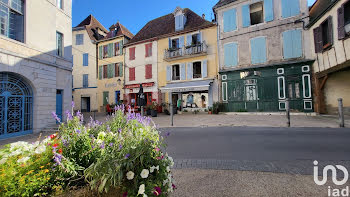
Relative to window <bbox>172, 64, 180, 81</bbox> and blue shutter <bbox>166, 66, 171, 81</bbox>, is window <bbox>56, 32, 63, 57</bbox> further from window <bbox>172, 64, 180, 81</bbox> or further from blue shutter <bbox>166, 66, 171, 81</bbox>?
window <bbox>172, 64, 180, 81</bbox>

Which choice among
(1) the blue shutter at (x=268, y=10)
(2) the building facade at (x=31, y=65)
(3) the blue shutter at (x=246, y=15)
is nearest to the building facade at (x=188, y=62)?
(3) the blue shutter at (x=246, y=15)

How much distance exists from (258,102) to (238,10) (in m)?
7.43

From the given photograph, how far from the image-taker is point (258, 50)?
11.5 meters

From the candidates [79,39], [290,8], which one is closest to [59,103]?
[79,39]

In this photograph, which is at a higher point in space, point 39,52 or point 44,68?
point 39,52

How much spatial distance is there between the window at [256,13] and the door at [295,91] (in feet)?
17.7

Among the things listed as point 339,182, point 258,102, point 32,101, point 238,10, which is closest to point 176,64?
point 238,10

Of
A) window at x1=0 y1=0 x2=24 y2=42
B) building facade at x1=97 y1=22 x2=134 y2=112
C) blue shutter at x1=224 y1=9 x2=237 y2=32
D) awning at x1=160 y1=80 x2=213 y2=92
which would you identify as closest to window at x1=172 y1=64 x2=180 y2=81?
awning at x1=160 y1=80 x2=213 y2=92

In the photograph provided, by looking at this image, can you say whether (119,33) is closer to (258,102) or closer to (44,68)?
(44,68)

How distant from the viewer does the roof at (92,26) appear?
19.0 m

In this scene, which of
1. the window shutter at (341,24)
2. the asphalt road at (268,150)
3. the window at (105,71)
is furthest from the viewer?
the window at (105,71)

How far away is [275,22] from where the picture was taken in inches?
434

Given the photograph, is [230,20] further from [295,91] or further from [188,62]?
[295,91]

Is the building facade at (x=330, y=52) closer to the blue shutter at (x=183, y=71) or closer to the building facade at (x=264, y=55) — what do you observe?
the building facade at (x=264, y=55)
